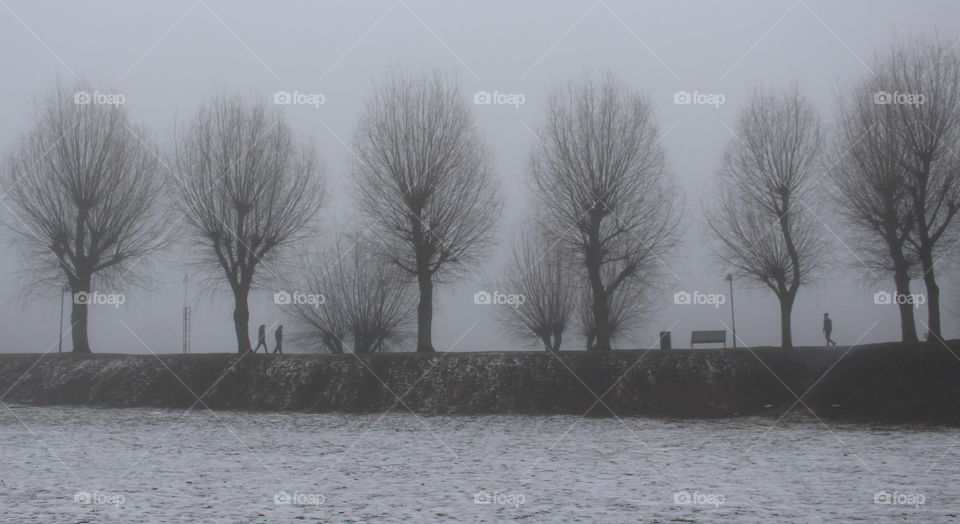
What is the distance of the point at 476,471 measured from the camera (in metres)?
17.2

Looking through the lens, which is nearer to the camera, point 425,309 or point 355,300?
point 425,309

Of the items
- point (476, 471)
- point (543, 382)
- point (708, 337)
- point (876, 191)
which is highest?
point (876, 191)

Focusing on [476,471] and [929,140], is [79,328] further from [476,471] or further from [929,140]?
[929,140]

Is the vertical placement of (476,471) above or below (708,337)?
below

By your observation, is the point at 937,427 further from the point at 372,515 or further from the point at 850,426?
the point at 372,515

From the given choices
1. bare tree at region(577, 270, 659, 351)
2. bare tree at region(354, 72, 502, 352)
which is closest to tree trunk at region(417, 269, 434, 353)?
bare tree at region(354, 72, 502, 352)

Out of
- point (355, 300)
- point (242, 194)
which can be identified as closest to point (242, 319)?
point (242, 194)

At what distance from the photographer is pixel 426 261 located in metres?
37.4

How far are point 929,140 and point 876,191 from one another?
272 centimetres

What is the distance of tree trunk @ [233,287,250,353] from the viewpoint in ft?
127

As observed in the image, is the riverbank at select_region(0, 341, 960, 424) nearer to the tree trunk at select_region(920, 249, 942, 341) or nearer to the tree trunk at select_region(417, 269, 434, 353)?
the tree trunk at select_region(417, 269, 434, 353)

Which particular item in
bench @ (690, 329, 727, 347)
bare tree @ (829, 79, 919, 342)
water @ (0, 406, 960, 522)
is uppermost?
bare tree @ (829, 79, 919, 342)

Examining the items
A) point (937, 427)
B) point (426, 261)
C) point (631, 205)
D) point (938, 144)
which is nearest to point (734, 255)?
point (631, 205)

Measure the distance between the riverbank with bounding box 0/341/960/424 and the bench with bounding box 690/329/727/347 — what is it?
23.2ft
